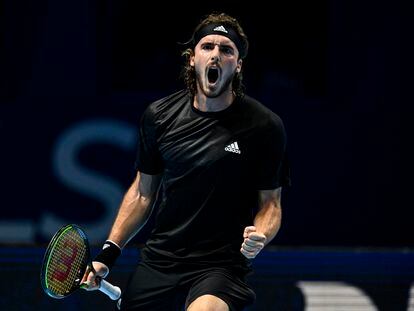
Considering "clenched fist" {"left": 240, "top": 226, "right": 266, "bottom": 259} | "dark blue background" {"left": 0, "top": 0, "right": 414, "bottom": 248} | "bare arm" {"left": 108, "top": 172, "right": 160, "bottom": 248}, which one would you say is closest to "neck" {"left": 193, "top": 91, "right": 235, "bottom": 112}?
"bare arm" {"left": 108, "top": 172, "right": 160, "bottom": 248}

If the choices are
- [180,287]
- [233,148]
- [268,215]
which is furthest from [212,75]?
[180,287]

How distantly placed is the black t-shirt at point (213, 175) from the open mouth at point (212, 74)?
165 millimetres

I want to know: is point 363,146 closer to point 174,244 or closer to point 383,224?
point 383,224

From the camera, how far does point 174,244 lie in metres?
5.42

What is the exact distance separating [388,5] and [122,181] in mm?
2261

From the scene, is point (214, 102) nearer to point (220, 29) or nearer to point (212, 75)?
point (212, 75)

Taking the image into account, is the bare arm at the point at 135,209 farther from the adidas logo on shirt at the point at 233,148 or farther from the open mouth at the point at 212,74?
the open mouth at the point at 212,74

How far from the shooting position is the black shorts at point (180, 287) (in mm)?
5219

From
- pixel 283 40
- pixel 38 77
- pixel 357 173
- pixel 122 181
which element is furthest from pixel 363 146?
pixel 38 77

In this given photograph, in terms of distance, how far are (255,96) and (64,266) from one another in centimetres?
275

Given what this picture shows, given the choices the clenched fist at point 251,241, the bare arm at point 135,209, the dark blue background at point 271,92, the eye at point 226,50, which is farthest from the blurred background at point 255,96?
the clenched fist at point 251,241

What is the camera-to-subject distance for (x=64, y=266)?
17.4 feet

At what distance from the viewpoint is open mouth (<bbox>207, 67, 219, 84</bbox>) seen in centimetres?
544

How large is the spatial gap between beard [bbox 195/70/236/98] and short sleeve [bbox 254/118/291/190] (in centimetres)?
29
